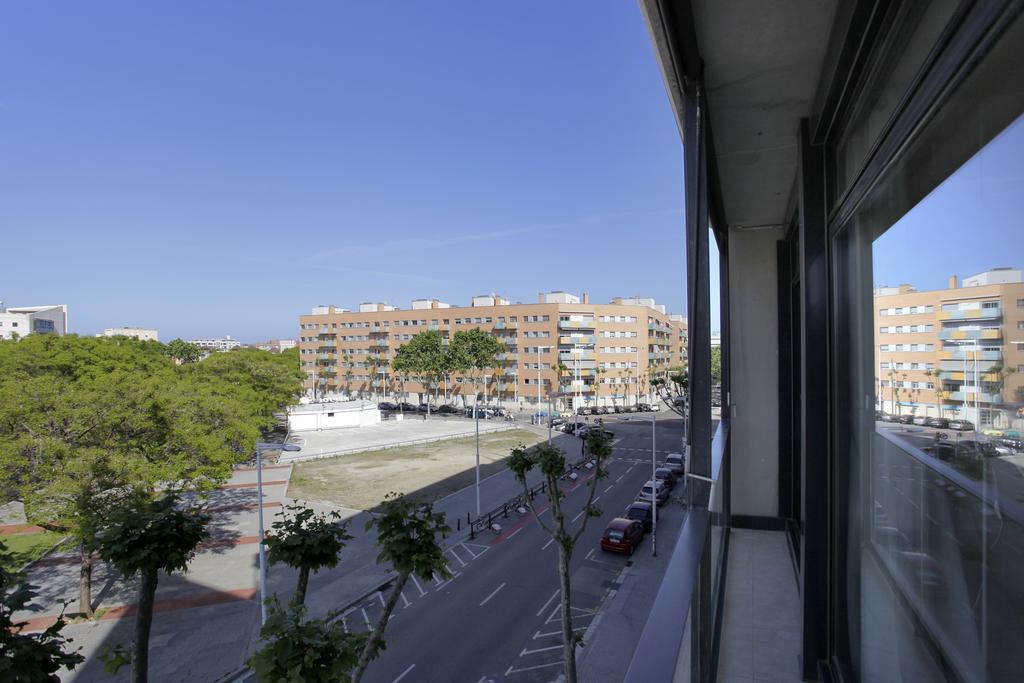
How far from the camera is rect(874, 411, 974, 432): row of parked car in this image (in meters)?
1.54

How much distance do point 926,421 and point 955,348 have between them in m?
0.37

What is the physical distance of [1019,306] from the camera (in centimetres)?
120

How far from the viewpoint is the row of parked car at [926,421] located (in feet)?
5.06

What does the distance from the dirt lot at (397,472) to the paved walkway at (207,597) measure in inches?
76.2

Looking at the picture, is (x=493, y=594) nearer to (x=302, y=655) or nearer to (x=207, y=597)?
(x=207, y=597)

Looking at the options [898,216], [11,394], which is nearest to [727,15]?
[898,216]

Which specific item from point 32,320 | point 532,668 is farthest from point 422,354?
point 32,320

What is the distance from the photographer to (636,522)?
1236 centimetres

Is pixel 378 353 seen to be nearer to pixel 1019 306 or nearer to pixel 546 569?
pixel 546 569

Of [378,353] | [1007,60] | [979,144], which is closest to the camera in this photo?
[1007,60]

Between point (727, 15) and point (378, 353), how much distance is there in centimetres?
4837

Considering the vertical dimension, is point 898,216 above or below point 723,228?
below

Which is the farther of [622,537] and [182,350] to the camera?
[182,350]

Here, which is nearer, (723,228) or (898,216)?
(898,216)
